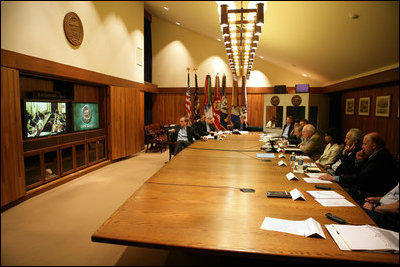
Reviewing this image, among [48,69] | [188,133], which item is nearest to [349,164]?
[188,133]

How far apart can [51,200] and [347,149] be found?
4074 millimetres

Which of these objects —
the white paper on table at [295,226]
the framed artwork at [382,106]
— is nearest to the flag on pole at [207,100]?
the framed artwork at [382,106]

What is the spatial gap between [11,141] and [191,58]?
A: 695 cm

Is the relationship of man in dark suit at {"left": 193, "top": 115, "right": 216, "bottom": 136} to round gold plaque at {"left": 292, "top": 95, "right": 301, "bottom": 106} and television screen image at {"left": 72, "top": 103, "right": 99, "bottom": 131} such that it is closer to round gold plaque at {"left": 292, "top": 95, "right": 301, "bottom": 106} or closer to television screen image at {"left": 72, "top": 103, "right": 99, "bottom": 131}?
television screen image at {"left": 72, "top": 103, "right": 99, "bottom": 131}

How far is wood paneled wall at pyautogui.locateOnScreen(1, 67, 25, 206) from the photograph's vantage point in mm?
3010

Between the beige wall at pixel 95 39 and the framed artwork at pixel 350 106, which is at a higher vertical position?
the beige wall at pixel 95 39

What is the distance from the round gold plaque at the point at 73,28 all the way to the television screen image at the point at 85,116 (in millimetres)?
1185

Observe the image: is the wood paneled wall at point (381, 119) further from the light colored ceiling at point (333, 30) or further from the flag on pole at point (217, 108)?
the flag on pole at point (217, 108)

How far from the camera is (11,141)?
3150 mm

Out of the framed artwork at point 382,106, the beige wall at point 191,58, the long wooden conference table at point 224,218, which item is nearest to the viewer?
the long wooden conference table at point 224,218

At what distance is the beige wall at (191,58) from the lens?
8961mm

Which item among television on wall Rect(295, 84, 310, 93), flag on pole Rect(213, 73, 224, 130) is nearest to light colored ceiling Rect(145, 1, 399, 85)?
television on wall Rect(295, 84, 310, 93)

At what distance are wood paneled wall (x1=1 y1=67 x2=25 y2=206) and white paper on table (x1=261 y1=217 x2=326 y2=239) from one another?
3.10 meters

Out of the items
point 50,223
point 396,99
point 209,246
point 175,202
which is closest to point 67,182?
point 50,223
